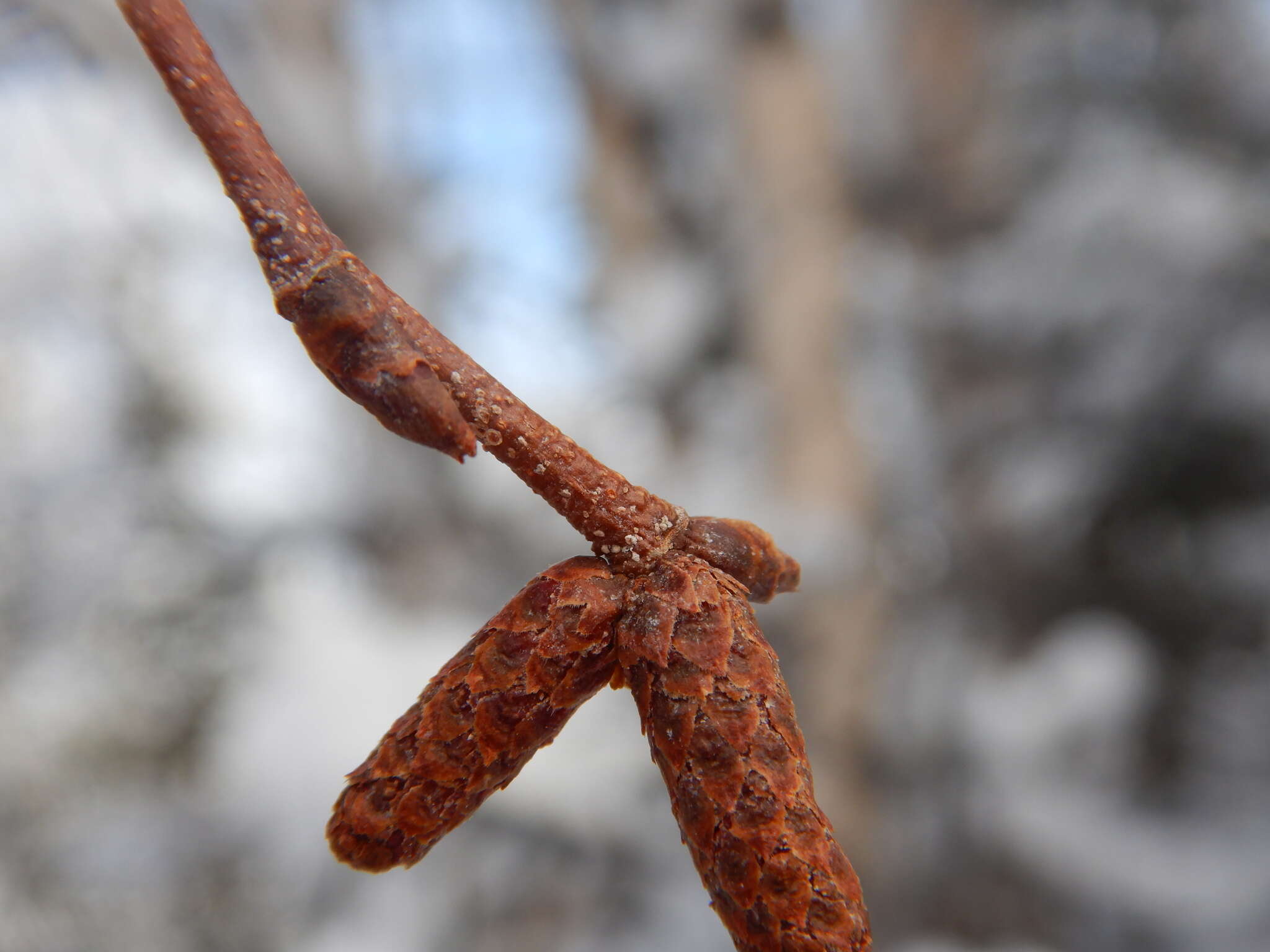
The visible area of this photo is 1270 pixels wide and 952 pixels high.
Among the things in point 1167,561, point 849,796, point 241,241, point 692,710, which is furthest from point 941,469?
point 692,710

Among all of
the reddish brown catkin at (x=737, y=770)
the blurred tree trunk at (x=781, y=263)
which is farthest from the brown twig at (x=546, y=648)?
the blurred tree trunk at (x=781, y=263)

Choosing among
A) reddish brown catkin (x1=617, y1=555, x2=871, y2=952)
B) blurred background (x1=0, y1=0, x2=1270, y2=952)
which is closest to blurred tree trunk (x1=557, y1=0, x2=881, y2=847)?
blurred background (x1=0, y1=0, x2=1270, y2=952)

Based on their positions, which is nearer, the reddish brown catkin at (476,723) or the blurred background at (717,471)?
the reddish brown catkin at (476,723)

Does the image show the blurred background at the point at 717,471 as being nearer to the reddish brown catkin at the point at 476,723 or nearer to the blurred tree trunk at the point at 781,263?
the blurred tree trunk at the point at 781,263

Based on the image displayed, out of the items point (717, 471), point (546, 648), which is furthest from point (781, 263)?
point (546, 648)

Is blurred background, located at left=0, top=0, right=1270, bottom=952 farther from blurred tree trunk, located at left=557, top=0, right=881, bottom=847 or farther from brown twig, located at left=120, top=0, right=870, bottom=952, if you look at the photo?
brown twig, located at left=120, top=0, right=870, bottom=952

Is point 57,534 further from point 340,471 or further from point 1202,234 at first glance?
point 1202,234

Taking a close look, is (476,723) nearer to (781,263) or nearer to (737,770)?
(737,770)
